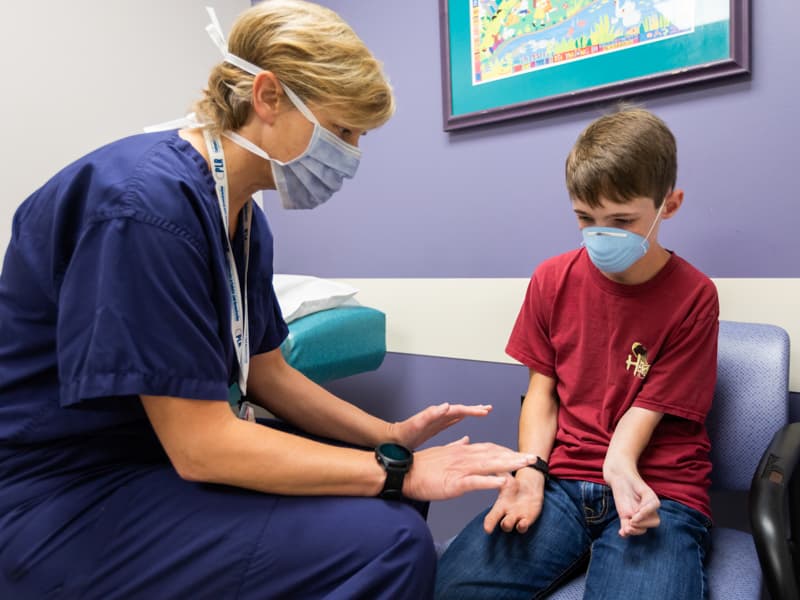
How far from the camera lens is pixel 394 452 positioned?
0.86 m

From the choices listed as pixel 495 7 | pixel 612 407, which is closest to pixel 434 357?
pixel 612 407

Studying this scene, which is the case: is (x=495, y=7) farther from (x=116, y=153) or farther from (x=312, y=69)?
(x=116, y=153)

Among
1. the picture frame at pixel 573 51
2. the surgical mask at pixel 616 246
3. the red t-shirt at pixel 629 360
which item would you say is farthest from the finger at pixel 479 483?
the picture frame at pixel 573 51

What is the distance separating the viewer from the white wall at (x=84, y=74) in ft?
5.51

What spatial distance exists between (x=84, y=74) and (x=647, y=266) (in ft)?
5.71

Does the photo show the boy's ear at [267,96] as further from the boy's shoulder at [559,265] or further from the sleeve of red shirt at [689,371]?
the sleeve of red shirt at [689,371]

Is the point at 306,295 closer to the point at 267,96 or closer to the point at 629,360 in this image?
the point at 267,96

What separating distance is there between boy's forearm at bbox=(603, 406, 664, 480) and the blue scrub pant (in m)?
0.36

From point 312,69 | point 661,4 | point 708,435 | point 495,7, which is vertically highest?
point 495,7

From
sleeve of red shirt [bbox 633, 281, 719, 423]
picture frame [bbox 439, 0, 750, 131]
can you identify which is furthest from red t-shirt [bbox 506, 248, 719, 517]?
picture frame [bbox 439, 0, 750, 131]

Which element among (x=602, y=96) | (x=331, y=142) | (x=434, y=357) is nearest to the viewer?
(x=331, y=142)

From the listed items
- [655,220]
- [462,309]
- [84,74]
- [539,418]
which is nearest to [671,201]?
[655,220]

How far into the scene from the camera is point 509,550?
96 centimetres

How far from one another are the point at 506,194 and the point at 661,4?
0.53 meters
